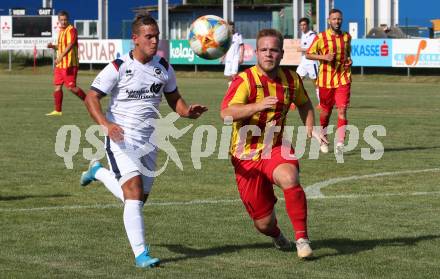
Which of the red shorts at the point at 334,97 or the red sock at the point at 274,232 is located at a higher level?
the red shorts at the point at 334,97

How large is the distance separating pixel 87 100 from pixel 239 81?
1175 millimetres

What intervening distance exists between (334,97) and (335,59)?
579mm

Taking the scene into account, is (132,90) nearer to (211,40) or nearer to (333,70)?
(333,70)

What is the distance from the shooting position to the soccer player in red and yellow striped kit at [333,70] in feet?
54.9

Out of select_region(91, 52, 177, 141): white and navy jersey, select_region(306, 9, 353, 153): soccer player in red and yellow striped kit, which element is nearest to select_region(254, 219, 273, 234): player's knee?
select_region(91, 52, 177, 141): white and navy jersey

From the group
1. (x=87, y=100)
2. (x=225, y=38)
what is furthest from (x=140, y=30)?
(x=225, y=38)

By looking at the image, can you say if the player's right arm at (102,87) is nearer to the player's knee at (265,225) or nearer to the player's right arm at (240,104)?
the player's right arm at (240,104)

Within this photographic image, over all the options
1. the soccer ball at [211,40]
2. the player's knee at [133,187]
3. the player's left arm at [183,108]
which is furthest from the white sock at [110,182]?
the soccer ball at [211,40]

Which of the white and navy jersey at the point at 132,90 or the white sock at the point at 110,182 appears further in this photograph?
the white sock at the point at 110,182

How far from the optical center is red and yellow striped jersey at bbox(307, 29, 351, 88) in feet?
55.3

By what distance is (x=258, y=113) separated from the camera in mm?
8406

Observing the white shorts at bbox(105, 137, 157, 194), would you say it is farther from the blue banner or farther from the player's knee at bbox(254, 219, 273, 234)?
the blue banner

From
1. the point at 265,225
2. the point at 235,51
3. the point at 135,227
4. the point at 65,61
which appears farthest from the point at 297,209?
the point at 235,51

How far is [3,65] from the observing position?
61688mm
